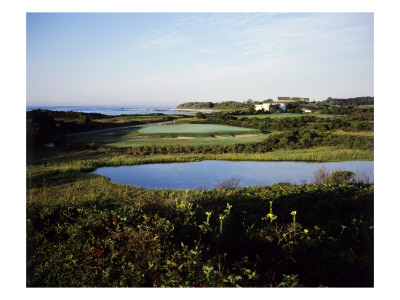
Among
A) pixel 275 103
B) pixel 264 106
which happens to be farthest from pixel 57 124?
pixel 275 103

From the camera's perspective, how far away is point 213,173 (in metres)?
4.30

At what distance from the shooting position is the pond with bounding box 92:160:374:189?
4184 millimetres

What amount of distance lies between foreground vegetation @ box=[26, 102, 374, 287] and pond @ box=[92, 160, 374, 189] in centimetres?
13

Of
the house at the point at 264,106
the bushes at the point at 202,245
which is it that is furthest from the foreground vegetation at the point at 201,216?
the house at the point at 264,106

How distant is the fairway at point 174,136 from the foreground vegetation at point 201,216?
1.6 inches

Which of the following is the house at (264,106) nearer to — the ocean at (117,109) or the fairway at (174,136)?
the fairway at (174,136)

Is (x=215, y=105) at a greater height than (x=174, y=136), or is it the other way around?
(x=215, y=105)

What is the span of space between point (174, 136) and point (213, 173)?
3.32 ft

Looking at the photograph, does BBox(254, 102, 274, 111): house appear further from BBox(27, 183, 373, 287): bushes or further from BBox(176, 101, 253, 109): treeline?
BBox(27, 183, 373, 287): bushes

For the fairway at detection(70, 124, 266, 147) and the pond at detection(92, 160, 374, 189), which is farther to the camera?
the fairway at detection(70, 124, 266, 147)

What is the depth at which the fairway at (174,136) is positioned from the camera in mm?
4457

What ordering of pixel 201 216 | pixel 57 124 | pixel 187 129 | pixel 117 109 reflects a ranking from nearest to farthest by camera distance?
pixel 201 216
pixel 57 124
pixel 117 109
pixel 187 129

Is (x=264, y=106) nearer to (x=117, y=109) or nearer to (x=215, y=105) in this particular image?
(x=215, y=105)

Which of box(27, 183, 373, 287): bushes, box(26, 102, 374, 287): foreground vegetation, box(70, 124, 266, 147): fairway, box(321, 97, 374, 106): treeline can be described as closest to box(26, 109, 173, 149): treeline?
box(26, 102, 374, 287): foreground vegetation
